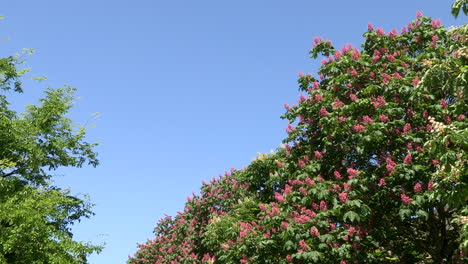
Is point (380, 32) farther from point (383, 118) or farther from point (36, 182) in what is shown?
point (36, 182)

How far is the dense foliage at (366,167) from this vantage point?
36.4ft

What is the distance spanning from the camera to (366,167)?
41.7 ft

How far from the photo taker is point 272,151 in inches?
669

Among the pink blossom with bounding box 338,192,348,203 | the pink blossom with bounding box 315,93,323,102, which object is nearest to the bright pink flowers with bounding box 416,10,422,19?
the pink blossom with bounding box 315,93,323,102

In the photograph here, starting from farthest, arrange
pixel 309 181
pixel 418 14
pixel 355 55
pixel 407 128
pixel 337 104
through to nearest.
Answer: pixel 418 14, pixel 355 55, pixel 337 104, pixel 309 181, pixel 407 128

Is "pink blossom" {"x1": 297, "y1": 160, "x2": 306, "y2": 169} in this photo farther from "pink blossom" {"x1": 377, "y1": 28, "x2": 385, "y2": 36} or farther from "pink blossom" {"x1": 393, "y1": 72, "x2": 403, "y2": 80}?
"pink blossom" {"x1": 377, "y1": 28, "x2": 385, "y2": 36}

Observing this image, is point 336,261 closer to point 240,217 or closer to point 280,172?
point 280,172

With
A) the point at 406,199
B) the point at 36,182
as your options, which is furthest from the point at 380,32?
the point at 36,182

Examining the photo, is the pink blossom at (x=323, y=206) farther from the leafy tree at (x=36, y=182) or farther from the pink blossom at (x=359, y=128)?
the leafy tree at (x=36, y=182)

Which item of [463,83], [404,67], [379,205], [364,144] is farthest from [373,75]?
[463,83]

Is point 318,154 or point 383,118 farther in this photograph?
point 318,154

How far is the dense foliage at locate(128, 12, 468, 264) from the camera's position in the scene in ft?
36.4

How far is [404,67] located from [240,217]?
8.33 meters

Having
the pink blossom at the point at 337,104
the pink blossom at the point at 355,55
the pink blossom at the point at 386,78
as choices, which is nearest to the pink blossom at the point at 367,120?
the pink blossom at the point at 337,104
